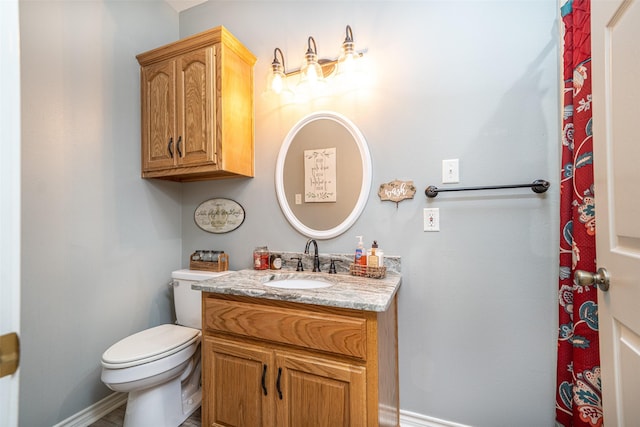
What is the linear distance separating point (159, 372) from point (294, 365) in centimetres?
75

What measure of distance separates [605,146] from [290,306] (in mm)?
1178

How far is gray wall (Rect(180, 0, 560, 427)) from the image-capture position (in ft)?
4.10

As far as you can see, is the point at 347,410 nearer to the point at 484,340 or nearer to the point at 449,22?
the point at 484,340

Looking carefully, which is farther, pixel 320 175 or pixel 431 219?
pixel 320 175

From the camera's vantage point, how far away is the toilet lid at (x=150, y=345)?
4.22 feet

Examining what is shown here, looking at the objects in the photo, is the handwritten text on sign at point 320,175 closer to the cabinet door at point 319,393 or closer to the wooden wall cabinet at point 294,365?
the wooden wall cabinet at point 294,365

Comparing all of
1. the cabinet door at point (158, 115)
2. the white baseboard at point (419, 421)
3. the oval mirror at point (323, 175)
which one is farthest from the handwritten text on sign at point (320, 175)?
the white baseboard at point (419, 421)

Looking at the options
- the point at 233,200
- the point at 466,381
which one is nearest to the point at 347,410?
the point at 466,381

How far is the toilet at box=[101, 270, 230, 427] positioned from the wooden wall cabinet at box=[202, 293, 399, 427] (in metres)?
0.25

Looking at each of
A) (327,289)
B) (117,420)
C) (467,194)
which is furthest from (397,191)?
(117,420)

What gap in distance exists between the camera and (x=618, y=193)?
701mm

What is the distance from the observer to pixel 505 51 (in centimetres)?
131

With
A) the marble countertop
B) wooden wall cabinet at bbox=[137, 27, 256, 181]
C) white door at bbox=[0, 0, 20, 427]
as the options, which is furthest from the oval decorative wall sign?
white door at bbox=[0, 0, 20, 427]

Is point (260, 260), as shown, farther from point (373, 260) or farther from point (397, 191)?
point (397, 191)
